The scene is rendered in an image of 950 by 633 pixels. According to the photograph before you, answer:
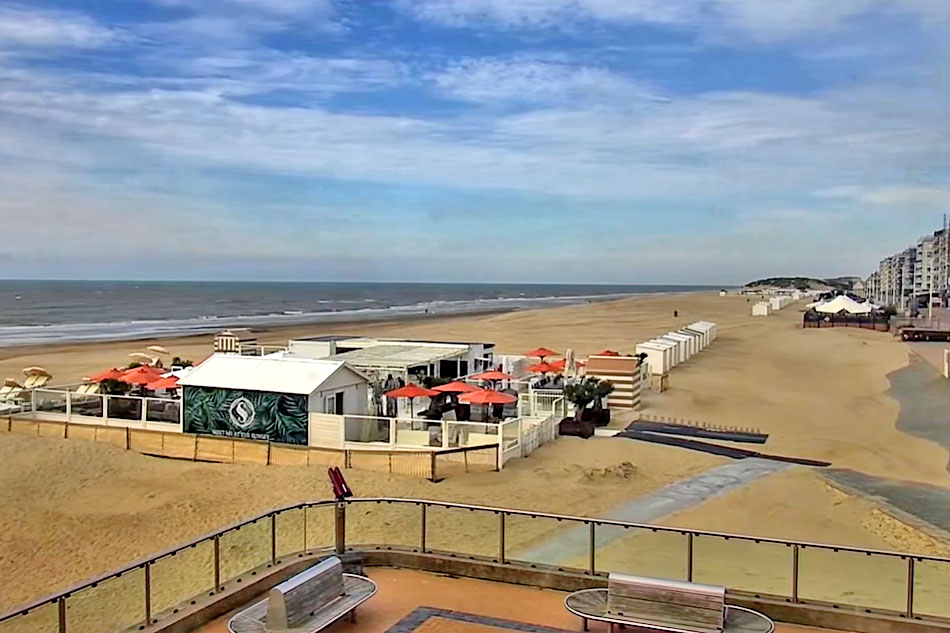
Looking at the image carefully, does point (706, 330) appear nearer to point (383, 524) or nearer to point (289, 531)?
point (383, 524)

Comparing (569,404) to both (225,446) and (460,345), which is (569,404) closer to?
(460,345)

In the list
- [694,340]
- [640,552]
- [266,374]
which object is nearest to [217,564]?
[640,552]

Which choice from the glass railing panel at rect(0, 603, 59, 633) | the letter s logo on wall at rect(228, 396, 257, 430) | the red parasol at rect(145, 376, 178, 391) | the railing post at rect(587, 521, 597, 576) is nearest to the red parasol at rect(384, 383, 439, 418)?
the letter s logo on wall at rect(228, 396, 257, 430)

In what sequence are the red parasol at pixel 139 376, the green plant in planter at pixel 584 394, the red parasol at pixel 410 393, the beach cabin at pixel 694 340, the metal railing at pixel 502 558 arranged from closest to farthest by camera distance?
the metal railing at pixel 502 558 < the red parasol at pixel 410 393 < the green plant in planter at pixel 584 394 < the red parasol at pixel 139 376 < the beach cabin at pixel 694 340

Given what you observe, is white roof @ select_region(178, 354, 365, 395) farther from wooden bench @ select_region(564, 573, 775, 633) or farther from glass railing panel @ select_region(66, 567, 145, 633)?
wooden bench @ select_region(564, 573, 775, 633)

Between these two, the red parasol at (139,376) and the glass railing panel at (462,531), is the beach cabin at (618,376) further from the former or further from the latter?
the glass railing panel at (462,531)

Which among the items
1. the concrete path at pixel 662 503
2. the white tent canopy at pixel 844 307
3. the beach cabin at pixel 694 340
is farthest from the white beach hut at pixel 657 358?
the white tent canopy at pixel 844 307

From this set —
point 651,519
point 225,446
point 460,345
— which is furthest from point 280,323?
point 651,519
